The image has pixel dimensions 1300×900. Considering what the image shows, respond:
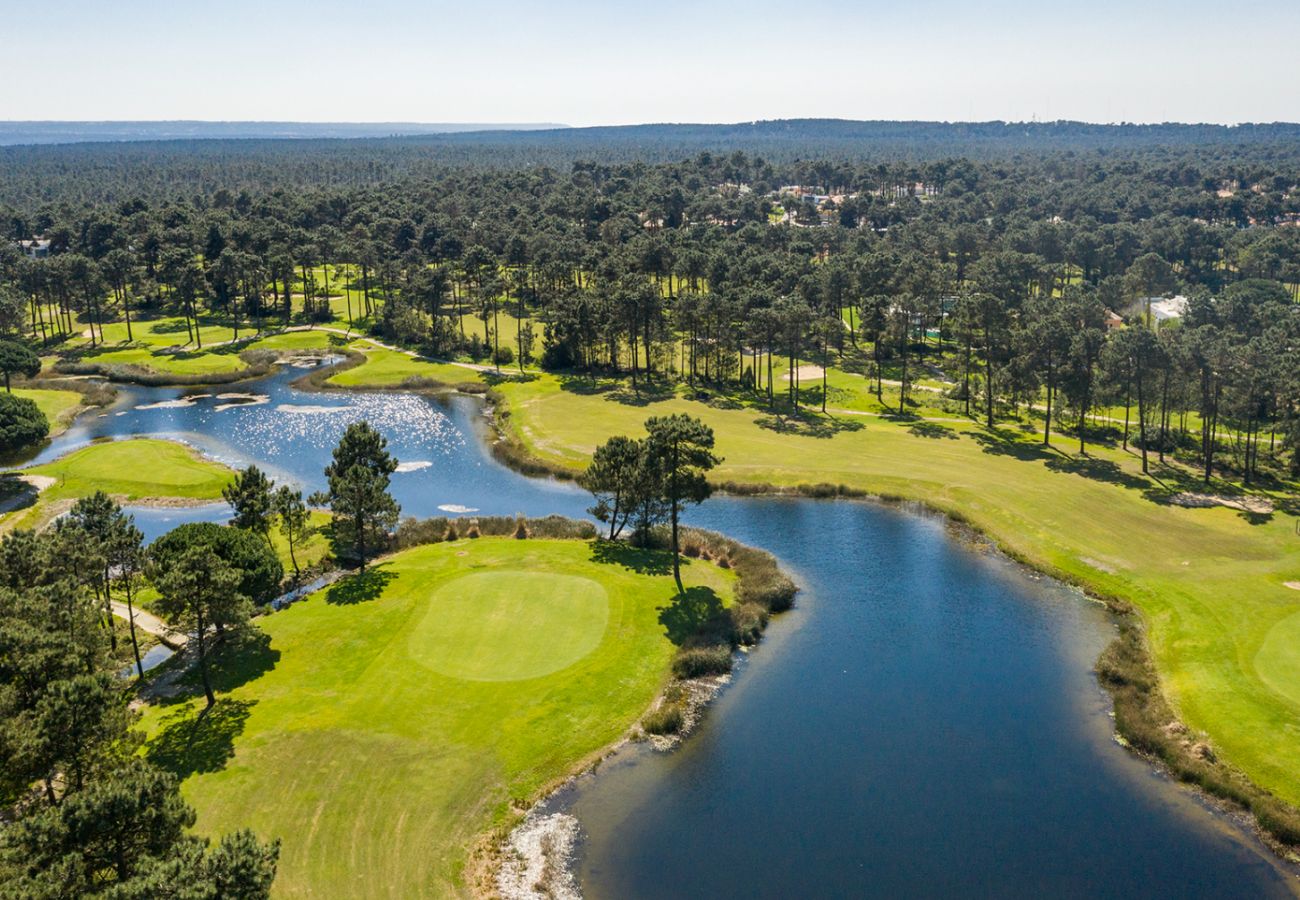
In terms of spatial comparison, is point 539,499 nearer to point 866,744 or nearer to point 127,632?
point 127,632

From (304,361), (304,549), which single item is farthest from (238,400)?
(304,549)

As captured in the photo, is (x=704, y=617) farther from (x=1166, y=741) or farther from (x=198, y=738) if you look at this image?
(x=198, y=738)

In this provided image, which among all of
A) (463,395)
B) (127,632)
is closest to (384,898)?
(127,632)

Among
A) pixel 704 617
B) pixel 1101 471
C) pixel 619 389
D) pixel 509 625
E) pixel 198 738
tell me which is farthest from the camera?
pixel 619 389

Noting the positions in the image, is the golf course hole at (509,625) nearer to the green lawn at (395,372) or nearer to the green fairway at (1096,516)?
the green fairway at (1096,516)

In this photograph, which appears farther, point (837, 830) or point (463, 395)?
point (463, 395)

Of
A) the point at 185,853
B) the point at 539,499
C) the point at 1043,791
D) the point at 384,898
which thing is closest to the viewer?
the point at 185,853
